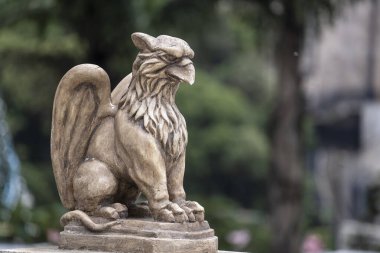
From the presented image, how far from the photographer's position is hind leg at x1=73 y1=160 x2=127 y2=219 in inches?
237

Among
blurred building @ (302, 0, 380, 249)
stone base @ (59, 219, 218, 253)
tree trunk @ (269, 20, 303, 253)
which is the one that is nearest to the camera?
stone base @ (59, 219, 218, 253)

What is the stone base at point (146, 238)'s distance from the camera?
5.71 metres

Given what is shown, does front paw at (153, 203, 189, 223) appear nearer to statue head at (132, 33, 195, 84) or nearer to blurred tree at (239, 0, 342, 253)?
statue head at (132, 33, 195, 84)

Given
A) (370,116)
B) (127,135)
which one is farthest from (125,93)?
(370,116)

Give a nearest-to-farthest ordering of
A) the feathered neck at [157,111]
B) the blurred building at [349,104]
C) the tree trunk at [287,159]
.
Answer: the feathered neck at [157,111] < the tree trunk at [287,159] < the blurred building at [349,104]

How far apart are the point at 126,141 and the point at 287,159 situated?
6928 mm

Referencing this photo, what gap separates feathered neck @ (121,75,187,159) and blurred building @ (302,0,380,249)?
583 inches

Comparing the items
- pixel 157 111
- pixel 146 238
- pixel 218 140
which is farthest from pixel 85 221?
pixel 218 140

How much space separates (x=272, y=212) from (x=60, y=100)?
708 cm

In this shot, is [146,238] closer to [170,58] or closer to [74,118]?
[74,118]

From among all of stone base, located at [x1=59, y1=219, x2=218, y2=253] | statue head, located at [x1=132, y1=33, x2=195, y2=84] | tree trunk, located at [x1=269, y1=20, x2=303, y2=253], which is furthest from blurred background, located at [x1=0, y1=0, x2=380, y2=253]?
statue head, located at [x1=132, y1=33, x2=195, y2=84]

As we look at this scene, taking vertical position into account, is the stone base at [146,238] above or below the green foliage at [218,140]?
below

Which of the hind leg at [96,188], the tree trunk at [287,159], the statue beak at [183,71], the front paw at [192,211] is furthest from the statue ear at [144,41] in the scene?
the tree trunk at [287,159]

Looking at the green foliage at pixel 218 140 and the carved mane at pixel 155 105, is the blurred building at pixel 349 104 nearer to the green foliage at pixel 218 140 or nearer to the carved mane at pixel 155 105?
the green foliage at pixel 218 140
